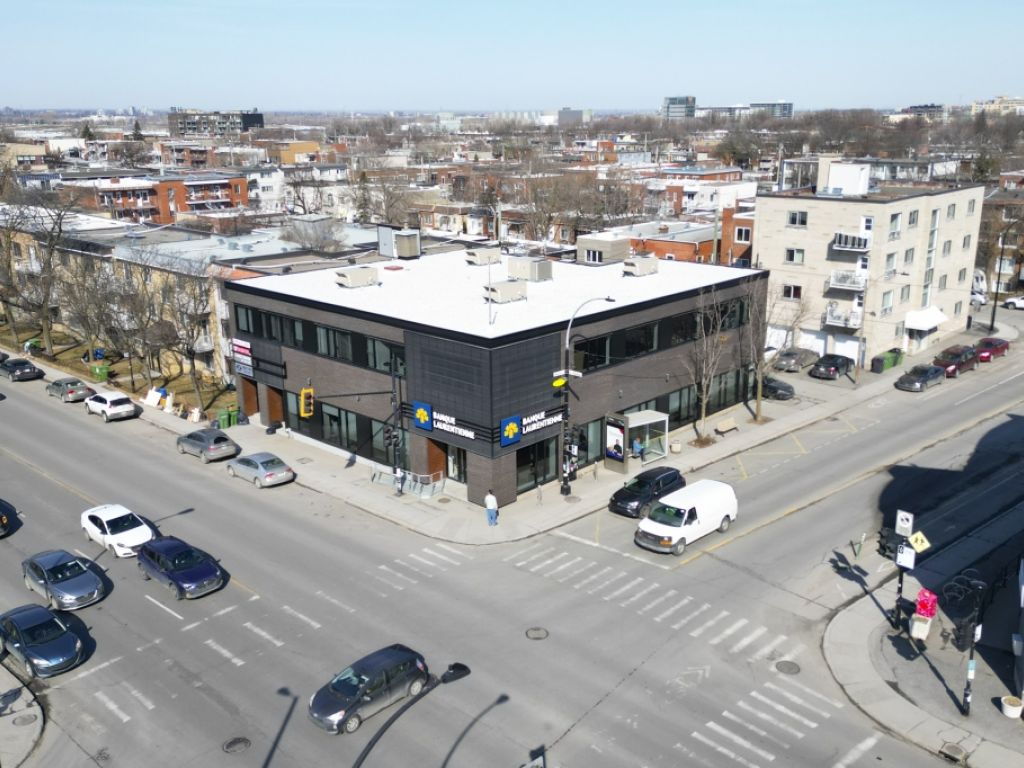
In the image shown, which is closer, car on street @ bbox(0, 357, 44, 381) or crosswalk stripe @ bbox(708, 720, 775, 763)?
crosswalk stripe @ bbox(708, 720, 775, 763)

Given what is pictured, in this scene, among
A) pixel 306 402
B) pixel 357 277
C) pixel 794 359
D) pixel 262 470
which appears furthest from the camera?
pixel 794 359

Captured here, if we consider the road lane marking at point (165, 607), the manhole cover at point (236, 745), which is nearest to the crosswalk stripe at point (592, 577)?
the manhole cover at point (236, 745)

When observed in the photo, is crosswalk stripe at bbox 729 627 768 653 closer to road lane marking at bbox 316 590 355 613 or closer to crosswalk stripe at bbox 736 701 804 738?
crosswalk stripe at bbox 736 701 804 738

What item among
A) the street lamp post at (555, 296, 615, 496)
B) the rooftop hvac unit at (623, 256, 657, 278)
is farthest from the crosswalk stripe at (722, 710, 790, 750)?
the rooftop hvac unit at (623, 256, 657, 278)

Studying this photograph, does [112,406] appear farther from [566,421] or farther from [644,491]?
[644,491]

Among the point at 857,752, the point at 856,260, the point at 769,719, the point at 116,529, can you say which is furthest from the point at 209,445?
the point at 856,260

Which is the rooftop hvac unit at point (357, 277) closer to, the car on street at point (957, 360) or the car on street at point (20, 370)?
the car on street at point (20, 370)

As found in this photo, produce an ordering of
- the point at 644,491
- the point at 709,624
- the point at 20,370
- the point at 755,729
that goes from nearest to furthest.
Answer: the point at 755,729 < the point at 709,624 < the point at 644,491 < the point at 20,370
